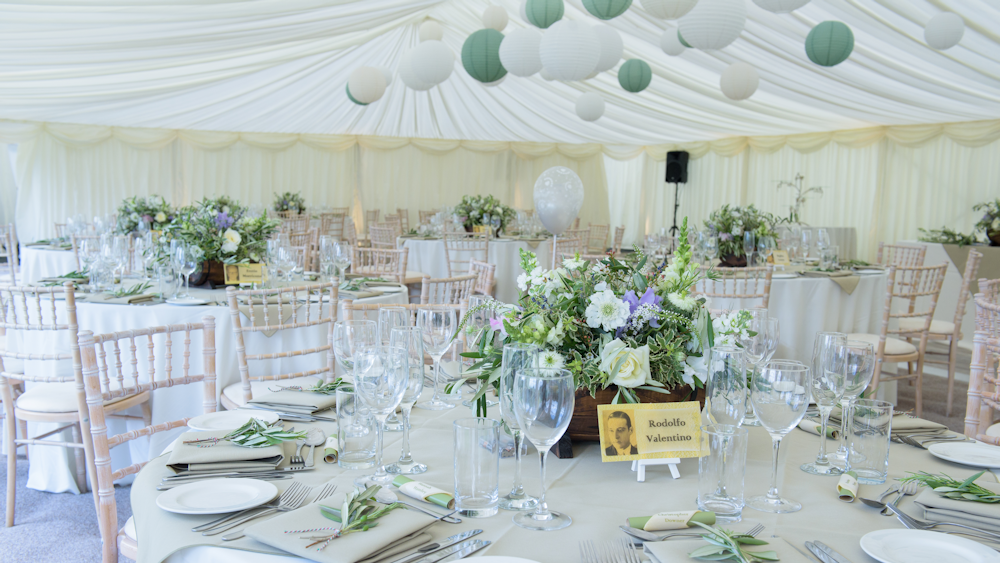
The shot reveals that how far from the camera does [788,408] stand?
3.86 feet

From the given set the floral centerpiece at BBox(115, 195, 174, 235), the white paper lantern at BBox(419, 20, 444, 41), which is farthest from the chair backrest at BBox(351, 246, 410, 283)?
the white paper lantern at BBox(419, 20, 444, 41)

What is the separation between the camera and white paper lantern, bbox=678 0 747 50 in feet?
13.4

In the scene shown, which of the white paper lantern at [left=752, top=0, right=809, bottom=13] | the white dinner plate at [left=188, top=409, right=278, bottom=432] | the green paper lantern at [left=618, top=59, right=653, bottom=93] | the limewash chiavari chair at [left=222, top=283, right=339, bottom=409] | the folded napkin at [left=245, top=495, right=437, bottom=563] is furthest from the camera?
the green paper lantern at [left=618, top=59, right=653, bottom=93]

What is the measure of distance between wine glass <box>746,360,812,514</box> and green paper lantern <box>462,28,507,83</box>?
459cm

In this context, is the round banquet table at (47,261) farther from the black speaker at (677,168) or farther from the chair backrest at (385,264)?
the black speaker at (677,168)

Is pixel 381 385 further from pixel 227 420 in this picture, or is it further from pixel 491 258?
pixel 491 258

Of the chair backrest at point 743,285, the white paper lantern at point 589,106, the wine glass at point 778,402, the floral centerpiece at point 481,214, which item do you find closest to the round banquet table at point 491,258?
the floral centerpiece at point 481,214

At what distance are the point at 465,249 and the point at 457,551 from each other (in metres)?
6.20

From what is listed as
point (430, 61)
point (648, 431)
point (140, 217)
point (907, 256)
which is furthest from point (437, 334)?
point (907, 256)

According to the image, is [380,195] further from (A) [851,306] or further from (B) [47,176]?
(A) [851,306]

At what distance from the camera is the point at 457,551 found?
1020 millimetres

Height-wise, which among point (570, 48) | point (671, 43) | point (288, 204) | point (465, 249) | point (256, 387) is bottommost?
point (256, 387)

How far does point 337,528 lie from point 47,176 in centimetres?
1251

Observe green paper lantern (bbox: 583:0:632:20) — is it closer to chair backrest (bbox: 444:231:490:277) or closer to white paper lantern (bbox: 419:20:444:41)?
chair backrest (bbox: 444:231:490:277)
